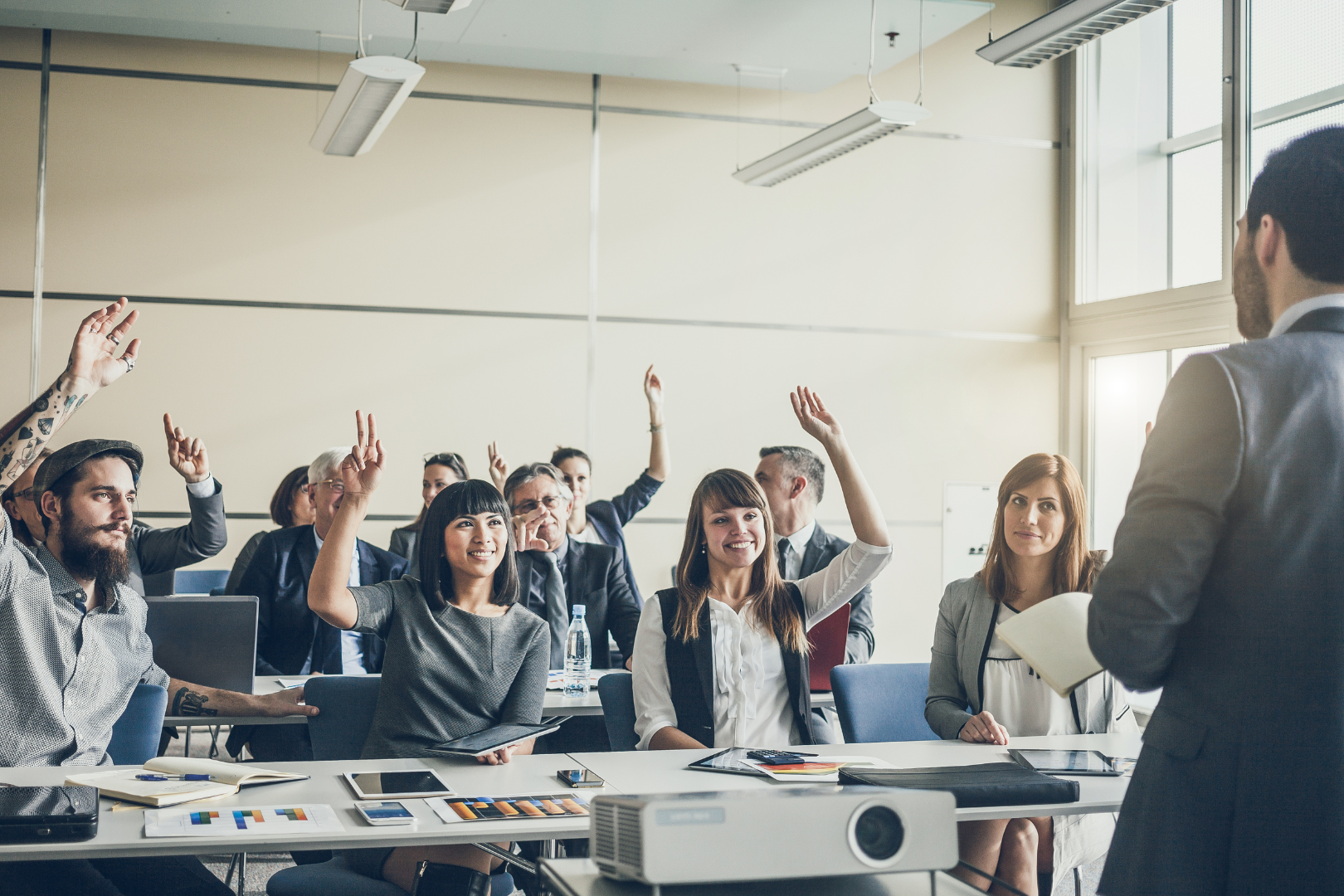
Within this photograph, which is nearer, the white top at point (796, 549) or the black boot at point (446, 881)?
the black boot at point (446, 881)

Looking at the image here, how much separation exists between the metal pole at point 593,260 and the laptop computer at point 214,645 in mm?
3296

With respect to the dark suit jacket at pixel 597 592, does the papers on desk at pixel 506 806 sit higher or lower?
lower

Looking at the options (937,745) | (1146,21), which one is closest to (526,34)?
(1146,21)

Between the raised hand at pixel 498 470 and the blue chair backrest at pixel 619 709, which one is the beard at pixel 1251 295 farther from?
the raised hand at pixel 498 470

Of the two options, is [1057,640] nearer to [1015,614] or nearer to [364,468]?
[1015,614]

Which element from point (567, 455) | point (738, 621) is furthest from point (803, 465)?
point (738, 621)

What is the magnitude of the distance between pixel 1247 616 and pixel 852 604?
115 inches

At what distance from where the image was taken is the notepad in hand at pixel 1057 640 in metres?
2.06

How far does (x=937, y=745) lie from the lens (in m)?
2.76

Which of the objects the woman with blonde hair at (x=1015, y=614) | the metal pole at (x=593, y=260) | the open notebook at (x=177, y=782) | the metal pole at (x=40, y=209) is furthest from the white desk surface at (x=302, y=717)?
the metal pole at (x=40, y=209)

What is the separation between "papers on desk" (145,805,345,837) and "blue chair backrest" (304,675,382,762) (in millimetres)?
704

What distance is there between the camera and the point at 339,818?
6.59ft

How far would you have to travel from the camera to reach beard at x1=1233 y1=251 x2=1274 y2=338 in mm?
1333

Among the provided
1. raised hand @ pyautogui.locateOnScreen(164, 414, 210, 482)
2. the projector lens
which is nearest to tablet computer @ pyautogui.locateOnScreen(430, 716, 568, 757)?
the projector lens
